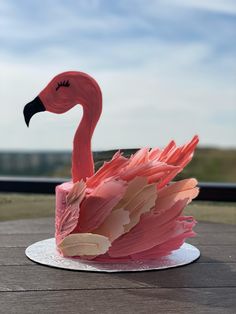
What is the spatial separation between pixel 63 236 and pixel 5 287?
35 cm

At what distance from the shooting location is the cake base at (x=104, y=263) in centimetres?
166

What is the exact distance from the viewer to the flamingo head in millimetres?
1879

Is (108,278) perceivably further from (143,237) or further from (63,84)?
(63,84)

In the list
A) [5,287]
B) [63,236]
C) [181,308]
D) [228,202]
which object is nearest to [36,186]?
[228,202]

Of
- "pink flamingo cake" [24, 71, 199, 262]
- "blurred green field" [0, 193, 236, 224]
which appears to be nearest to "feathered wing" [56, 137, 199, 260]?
"pink flamingo cake" [24, 71, 199, 262]

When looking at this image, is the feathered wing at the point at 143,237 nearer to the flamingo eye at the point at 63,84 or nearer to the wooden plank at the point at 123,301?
the wooden plank at the point at 123,301

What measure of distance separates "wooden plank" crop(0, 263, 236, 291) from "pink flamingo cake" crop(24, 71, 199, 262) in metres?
0.12

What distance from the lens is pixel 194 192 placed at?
5.98 feet

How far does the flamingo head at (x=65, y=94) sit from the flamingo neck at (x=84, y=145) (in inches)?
1.2

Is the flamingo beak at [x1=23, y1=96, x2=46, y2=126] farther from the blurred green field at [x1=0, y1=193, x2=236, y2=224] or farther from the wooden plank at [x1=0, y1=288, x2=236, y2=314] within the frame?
the blurred green field at [x1=0, y1=193, x2=236, y2=224]

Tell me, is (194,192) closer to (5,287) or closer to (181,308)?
(181,308)

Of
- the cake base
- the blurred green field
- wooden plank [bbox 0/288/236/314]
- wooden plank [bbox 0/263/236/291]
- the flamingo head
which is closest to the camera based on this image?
Answer: wooden plank [bbox 0/288/236/314]

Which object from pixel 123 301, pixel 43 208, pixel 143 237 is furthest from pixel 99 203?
pixel 43 208

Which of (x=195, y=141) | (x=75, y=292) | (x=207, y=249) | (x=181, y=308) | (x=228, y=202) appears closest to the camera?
(x=181, y=308)
